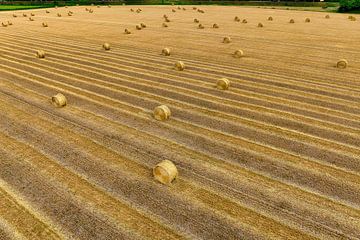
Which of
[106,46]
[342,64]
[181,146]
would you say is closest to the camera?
[181,146]

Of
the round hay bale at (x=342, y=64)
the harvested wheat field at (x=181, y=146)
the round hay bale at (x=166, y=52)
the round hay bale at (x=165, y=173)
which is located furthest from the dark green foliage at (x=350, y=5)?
the round hay bale at (x=165, y=173)

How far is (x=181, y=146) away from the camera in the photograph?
7.61 metres

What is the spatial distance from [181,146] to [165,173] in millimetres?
1498

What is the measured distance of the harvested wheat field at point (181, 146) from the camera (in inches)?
211

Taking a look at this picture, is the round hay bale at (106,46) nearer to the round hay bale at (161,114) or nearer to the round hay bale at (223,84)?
the round hay bale at (223,84)

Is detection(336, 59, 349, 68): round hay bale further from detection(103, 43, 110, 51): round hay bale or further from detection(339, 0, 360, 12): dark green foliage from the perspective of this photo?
detection(339, 0, 360, 12): dark green foliage

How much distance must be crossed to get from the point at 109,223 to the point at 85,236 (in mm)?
421

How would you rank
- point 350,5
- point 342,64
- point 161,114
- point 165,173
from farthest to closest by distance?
point 350,5 → point 342,64 → point 161,114 → point 165,173

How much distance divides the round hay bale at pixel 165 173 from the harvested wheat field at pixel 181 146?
29 millimetres

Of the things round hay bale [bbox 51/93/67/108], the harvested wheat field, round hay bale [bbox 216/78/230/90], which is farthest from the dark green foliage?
round hay bale [bbox 51/93/67/108]

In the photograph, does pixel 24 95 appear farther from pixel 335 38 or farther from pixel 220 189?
pixel 335 38

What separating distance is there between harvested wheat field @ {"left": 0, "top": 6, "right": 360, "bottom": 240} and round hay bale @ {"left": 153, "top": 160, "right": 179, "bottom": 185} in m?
0.03

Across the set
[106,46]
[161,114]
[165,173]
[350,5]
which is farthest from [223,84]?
[350,5]

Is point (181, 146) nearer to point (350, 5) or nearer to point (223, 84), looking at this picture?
point (223, 84)
